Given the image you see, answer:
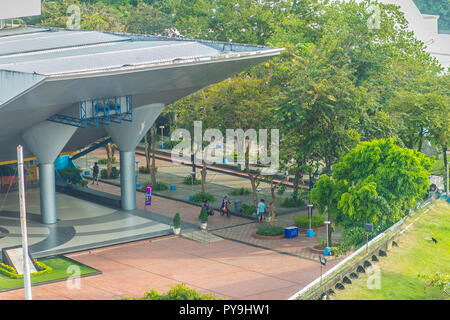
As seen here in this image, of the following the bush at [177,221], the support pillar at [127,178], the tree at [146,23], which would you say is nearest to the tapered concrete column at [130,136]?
the support pillar at [127,178]

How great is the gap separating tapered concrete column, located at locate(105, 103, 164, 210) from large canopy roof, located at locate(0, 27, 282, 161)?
3.99 feet

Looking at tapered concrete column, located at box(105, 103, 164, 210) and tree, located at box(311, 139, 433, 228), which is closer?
tree, located at box(311, 139, 433, 228)

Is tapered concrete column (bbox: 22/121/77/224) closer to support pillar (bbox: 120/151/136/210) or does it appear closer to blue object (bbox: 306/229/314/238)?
support pillar (bbox: 120/151/136/210)

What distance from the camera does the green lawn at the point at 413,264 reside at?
90.5ft

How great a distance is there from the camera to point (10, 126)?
126 ft

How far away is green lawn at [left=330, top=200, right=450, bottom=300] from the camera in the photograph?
90.5 feet

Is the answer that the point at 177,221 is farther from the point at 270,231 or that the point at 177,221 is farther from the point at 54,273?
the point at 54,273

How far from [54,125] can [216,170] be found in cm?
2414

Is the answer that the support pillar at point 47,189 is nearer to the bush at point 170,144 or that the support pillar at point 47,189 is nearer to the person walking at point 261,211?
the person walking at point 261,211

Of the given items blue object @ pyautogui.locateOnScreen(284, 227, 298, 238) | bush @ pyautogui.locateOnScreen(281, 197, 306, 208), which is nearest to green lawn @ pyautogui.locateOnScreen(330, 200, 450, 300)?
blue object @ pyautogui.locateOnScreen(284, 227, 298, 238)

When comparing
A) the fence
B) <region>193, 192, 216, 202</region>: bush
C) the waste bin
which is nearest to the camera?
the fence

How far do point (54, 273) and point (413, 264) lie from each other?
1687 centimetres

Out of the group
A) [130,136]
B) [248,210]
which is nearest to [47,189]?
[130,136]

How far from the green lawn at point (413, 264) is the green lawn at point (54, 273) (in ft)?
45.0
